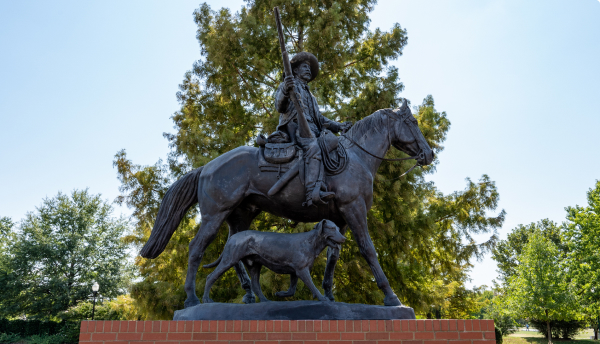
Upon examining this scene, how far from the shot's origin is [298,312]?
446cm

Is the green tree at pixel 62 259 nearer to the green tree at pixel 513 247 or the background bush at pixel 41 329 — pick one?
the background bush at pixel 41 329

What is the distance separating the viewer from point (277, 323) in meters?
4.18

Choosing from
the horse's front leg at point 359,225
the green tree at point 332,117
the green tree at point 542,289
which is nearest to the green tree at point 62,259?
the green tree at point 332,117

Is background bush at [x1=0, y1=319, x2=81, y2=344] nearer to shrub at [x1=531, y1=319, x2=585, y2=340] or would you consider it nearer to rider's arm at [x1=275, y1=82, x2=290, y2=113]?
rider's arm at [x1=275, y1=82, x2=290, y2=113]

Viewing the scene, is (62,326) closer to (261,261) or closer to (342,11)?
(342,11)

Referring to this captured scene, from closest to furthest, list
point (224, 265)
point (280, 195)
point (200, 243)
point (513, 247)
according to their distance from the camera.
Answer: point (224, 265) → point (200, 243) → point (280, 195) → point (513, 247)

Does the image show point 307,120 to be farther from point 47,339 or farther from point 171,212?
point 47,339

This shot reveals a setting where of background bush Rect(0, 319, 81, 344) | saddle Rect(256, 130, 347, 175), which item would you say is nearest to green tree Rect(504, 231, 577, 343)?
saddle Rect(256, 130, 347, 175)

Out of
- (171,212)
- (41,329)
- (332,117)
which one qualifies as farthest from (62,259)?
(171,212)

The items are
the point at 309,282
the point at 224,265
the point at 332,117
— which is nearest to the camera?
the point at 309,282

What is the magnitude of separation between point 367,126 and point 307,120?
2.60 feet

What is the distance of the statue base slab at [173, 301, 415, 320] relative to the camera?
14.5 feet

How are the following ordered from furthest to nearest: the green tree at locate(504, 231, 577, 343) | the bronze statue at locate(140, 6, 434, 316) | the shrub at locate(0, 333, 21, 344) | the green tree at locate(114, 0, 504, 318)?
the shrub at locate(0, 333, 21, 344)
the green tree at locate(504, 231, 577, 343)
the green tree at locate(114, 0, 504, 318)
the bronze statue at locate(140, 6, 434, 316)

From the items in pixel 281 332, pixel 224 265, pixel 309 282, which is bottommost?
pixel 281 332
